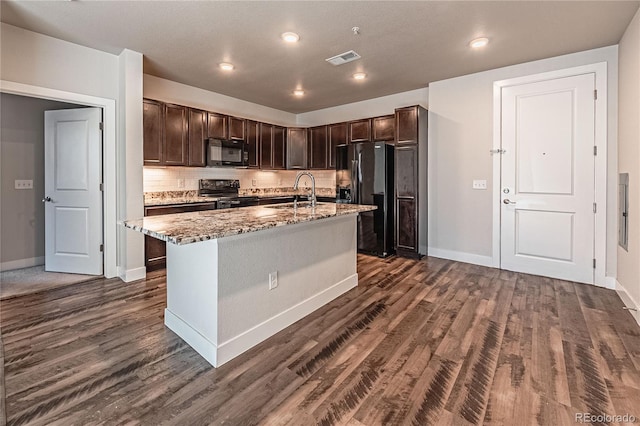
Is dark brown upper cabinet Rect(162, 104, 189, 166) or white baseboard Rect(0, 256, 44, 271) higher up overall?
dark brown upper cabinet Rect(162, 104, 189, 166)

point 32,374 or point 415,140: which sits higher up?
point 415,140

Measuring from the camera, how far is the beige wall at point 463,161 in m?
4.21

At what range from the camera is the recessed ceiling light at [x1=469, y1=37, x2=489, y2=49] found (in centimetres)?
325

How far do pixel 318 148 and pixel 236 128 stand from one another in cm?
163

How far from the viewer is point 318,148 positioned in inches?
242

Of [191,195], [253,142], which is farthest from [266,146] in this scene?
[191,195]

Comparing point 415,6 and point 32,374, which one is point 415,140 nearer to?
point 415,6

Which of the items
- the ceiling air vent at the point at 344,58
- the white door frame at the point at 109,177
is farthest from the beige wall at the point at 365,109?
the white door frame at the point at 109,177

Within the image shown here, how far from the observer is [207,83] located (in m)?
4.77

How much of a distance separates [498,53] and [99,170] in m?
4.84

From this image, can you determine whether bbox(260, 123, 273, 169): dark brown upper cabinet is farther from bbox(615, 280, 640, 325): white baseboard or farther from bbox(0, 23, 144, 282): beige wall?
bbox(615, 280, 640, 325): white baseboard

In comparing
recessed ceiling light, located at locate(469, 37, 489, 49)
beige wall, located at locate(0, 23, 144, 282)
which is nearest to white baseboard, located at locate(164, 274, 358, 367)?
beige wall, located at locate(0, 23, 144, 282)

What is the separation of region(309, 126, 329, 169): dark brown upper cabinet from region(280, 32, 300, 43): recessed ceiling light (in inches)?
110

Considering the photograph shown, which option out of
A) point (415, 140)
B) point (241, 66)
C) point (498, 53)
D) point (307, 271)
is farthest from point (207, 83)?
point (498, 53)
